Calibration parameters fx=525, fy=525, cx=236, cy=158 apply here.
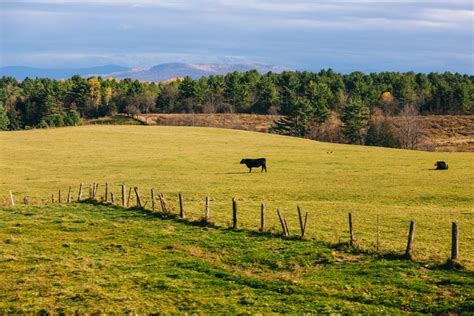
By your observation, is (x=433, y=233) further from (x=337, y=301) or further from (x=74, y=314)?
(x=74, y=314)

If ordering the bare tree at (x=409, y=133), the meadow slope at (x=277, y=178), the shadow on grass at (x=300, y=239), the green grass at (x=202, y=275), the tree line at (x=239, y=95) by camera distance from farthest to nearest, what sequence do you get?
1. the tree line at (x=239, y=95)
2. the bare tree at (x=409, y=133)
3. the meadow slope at (x=277, y=178)
4. the shadow on grass at (x=300, y=239)
5. the green grass at (x=202, y=275)

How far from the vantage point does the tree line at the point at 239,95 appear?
142 metres

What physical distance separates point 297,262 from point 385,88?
140 meters

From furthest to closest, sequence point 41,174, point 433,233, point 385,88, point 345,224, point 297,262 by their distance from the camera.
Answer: point 385,88 → point 41,174 → point 345,224 → point 433,233 → point 297,262

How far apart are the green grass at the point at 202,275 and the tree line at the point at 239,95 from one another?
4178 inches

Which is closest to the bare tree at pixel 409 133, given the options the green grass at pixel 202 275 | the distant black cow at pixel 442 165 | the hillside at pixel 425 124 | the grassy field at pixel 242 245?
the hillside at pixel 425 124

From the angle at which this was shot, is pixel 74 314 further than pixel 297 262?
No

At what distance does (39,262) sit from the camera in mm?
22297

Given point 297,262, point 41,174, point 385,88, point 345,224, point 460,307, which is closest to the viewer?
point 460,307

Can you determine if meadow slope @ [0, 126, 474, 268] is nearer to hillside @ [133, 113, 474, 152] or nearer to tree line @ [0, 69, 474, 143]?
hillside @ [133, 113, 474, 152]

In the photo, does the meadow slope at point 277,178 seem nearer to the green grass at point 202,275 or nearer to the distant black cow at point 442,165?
the distant black cow at point 442,165

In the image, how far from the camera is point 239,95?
15400 cm

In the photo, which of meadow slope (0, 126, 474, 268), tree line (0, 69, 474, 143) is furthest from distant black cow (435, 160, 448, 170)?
A: tree line (0, 69, 474, 143)

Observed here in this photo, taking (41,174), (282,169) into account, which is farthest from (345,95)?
(41,174)
